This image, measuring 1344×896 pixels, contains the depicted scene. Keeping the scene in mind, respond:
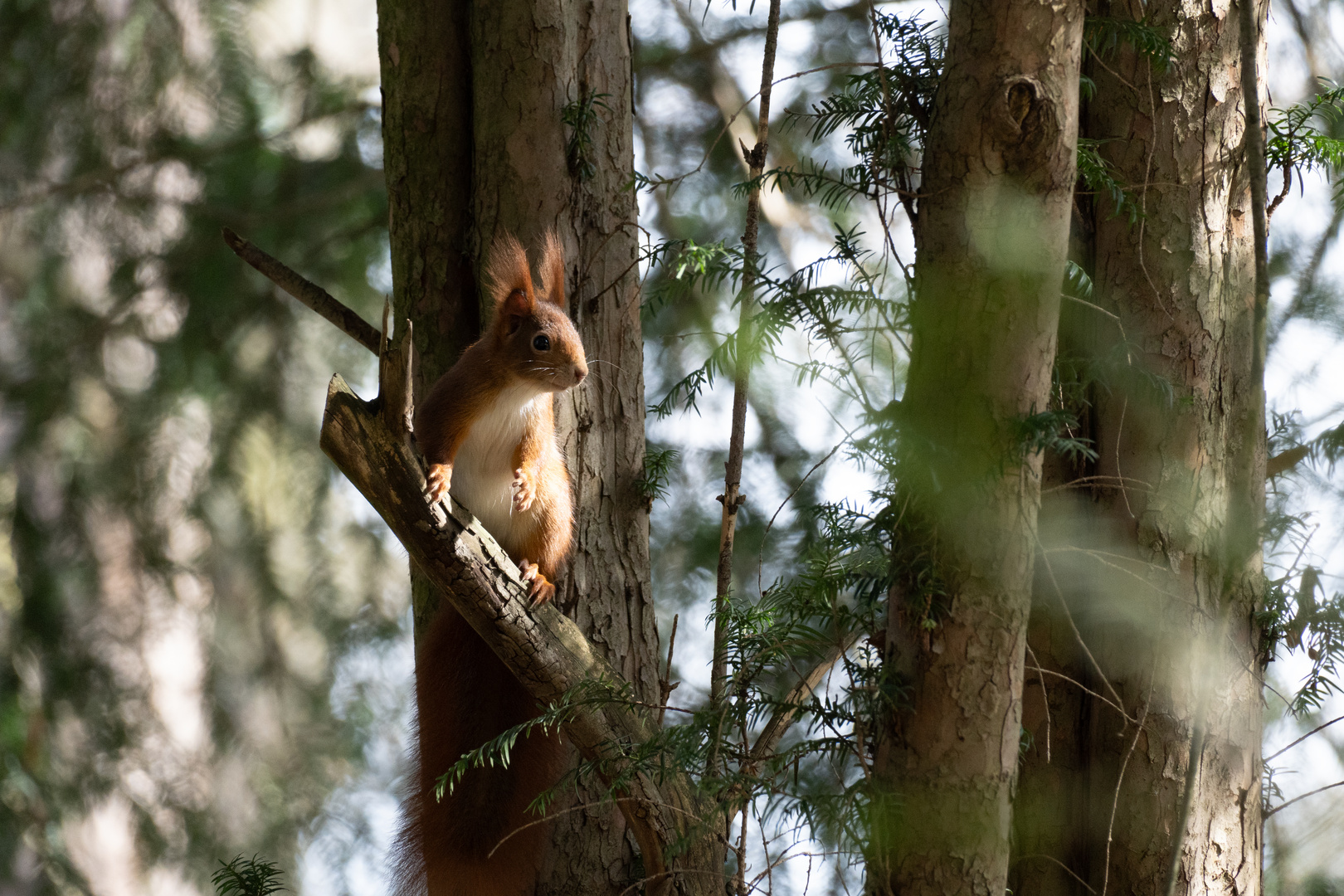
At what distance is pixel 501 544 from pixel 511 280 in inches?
16.4

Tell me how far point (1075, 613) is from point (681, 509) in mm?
1551

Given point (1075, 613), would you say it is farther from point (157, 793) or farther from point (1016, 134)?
point (157, 793)

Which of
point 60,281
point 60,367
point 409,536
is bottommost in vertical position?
point 409,536

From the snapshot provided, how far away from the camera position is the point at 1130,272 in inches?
52.8

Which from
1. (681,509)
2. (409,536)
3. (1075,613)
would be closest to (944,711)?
(1075,613)

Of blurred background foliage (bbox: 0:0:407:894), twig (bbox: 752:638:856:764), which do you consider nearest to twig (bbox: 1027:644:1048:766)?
twig (bbox: 752:638:856:764)

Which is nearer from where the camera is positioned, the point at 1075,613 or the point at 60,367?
the point at 1075,613

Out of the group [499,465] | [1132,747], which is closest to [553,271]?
[499,465]

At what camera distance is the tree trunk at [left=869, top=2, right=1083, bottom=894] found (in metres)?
0.96

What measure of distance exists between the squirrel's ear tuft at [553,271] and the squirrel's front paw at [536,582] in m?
0.40

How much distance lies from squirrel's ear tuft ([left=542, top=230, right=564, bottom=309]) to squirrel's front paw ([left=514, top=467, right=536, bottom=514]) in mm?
267

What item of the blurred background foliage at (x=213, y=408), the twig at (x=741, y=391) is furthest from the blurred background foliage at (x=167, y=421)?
the twig at (x=741, y=391)

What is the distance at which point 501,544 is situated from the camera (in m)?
1.68

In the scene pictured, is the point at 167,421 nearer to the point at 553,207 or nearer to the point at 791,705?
the point at 553,207
